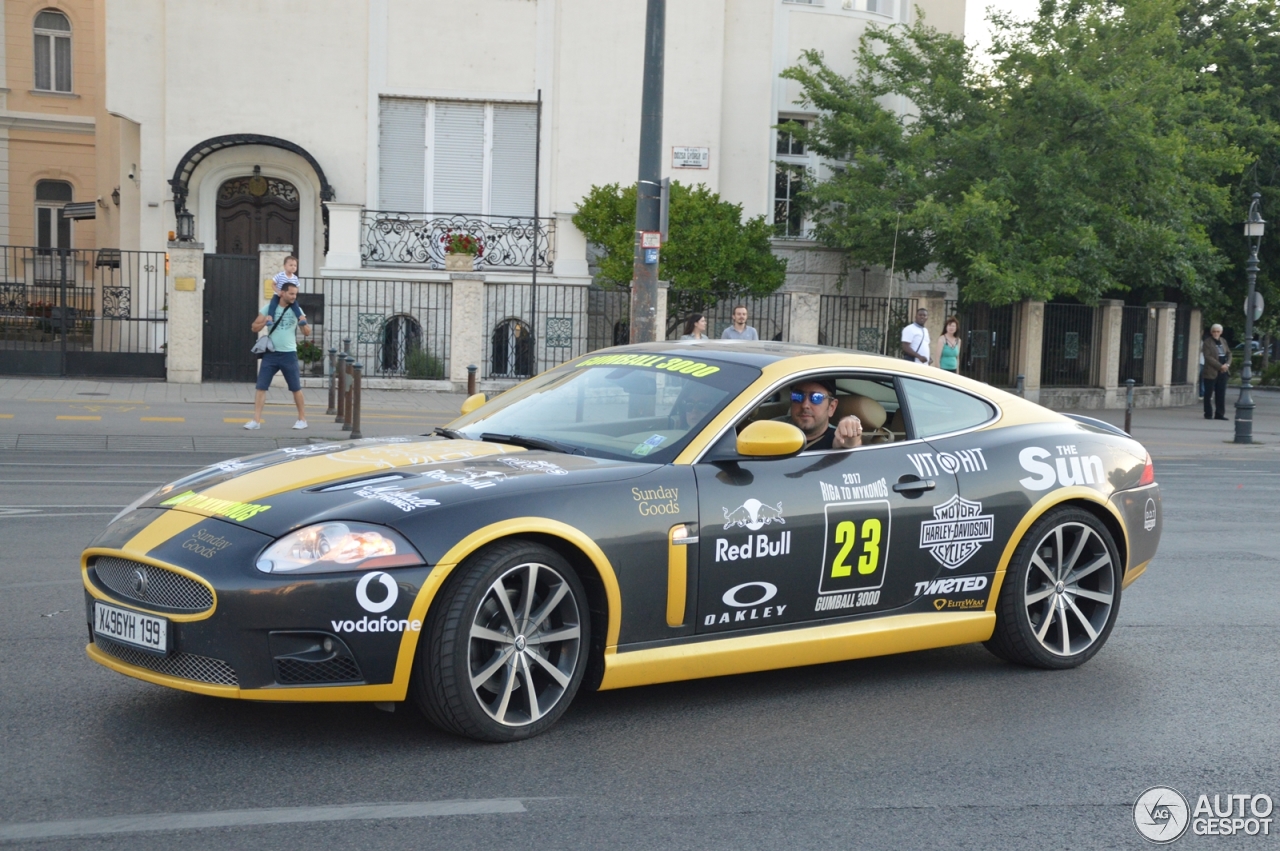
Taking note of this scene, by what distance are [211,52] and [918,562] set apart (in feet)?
74.3

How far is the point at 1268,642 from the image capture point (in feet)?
24.3

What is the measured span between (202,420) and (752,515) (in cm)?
1350

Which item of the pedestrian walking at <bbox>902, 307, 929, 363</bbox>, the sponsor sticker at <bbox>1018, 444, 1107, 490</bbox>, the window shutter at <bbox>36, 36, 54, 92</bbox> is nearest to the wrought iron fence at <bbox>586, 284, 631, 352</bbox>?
the pedestrian walking at <bbox>902, 307, 929, 363</bbox>

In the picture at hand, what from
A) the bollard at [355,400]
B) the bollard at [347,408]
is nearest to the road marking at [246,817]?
the bollard at [355,400]

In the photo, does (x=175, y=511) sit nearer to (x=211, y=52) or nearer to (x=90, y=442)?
(x=90, y=442)

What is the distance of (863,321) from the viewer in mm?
27656

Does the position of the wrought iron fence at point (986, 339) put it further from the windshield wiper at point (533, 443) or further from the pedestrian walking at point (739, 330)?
the windshield wiper at point (533, 443)

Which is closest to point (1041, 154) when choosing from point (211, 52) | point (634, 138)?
point (634, 138)

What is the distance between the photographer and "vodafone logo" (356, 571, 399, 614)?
4.71 metres

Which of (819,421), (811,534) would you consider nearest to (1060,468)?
(819,421)

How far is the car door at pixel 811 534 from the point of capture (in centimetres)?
553

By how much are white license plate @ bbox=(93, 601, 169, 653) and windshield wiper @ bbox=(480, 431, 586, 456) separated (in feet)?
5.64

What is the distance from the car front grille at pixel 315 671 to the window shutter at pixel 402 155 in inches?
890

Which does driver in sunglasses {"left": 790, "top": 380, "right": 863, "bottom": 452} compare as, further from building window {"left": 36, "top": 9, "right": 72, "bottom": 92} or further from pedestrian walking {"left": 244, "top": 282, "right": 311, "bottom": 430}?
building window {"left": 36, "top": 9, "right": 72, "bottom": 92}
